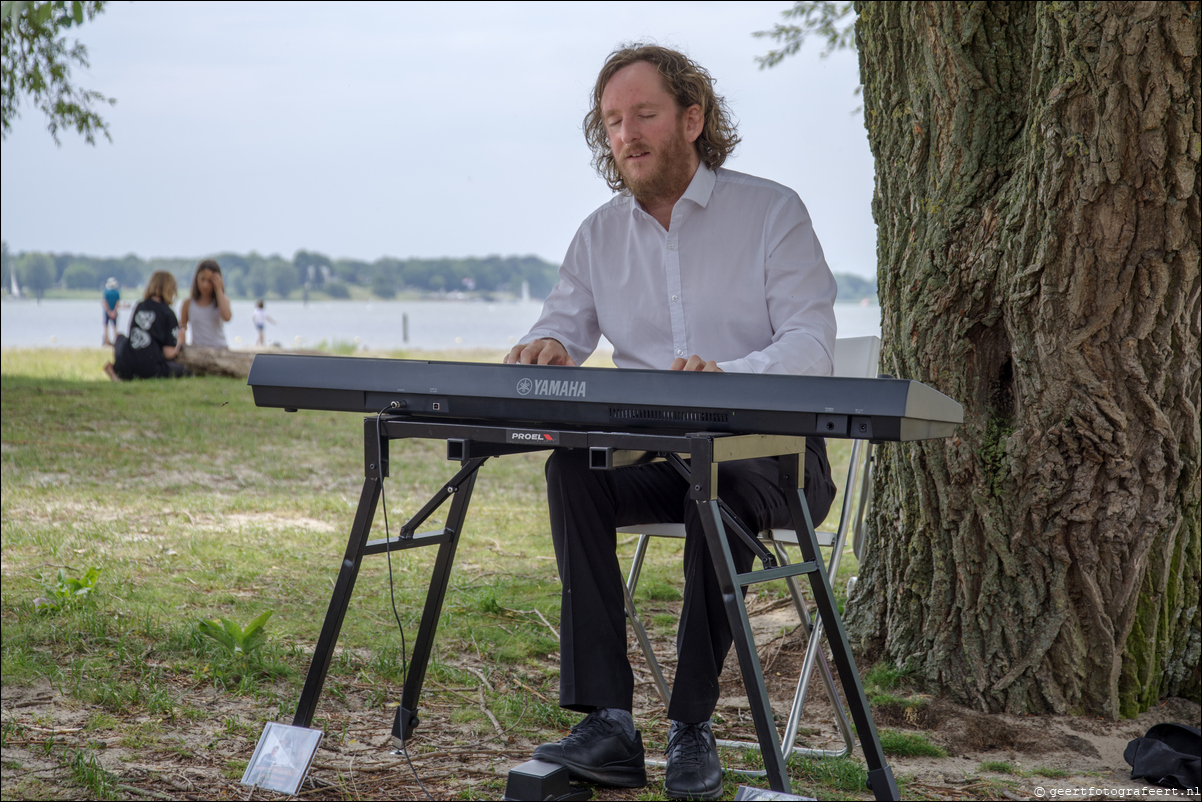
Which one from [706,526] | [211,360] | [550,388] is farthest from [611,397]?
[211,360]

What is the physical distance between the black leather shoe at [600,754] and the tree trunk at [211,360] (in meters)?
8.95

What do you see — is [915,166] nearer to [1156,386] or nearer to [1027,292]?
[1027,292]

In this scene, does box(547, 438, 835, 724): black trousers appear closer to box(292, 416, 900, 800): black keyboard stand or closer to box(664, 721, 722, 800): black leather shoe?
box(664, 721, 722, 800): black leather shoe

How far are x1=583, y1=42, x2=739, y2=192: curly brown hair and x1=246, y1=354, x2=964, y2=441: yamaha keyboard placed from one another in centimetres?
118

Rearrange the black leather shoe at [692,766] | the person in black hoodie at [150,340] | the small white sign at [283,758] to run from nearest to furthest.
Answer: the small white sign at [283,758], the black leather shoe at [692,766], the person in black hoodie at [150,340]

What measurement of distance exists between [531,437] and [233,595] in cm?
231

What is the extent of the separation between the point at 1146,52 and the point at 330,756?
2493 millimetres

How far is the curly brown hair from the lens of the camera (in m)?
2.68

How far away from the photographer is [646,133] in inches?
103

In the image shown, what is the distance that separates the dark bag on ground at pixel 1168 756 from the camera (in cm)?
221

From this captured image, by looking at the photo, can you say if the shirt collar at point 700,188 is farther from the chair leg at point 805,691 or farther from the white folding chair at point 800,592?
the chair leg at point 805,691

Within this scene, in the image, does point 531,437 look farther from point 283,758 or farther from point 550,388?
point 283,758

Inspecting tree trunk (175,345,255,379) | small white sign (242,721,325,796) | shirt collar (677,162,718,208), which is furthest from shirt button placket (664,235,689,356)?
tree trunk (175,345,255,379)

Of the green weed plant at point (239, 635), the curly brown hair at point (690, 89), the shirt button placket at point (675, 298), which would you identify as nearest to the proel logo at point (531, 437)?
the shirt button placket at point (675, 298)
